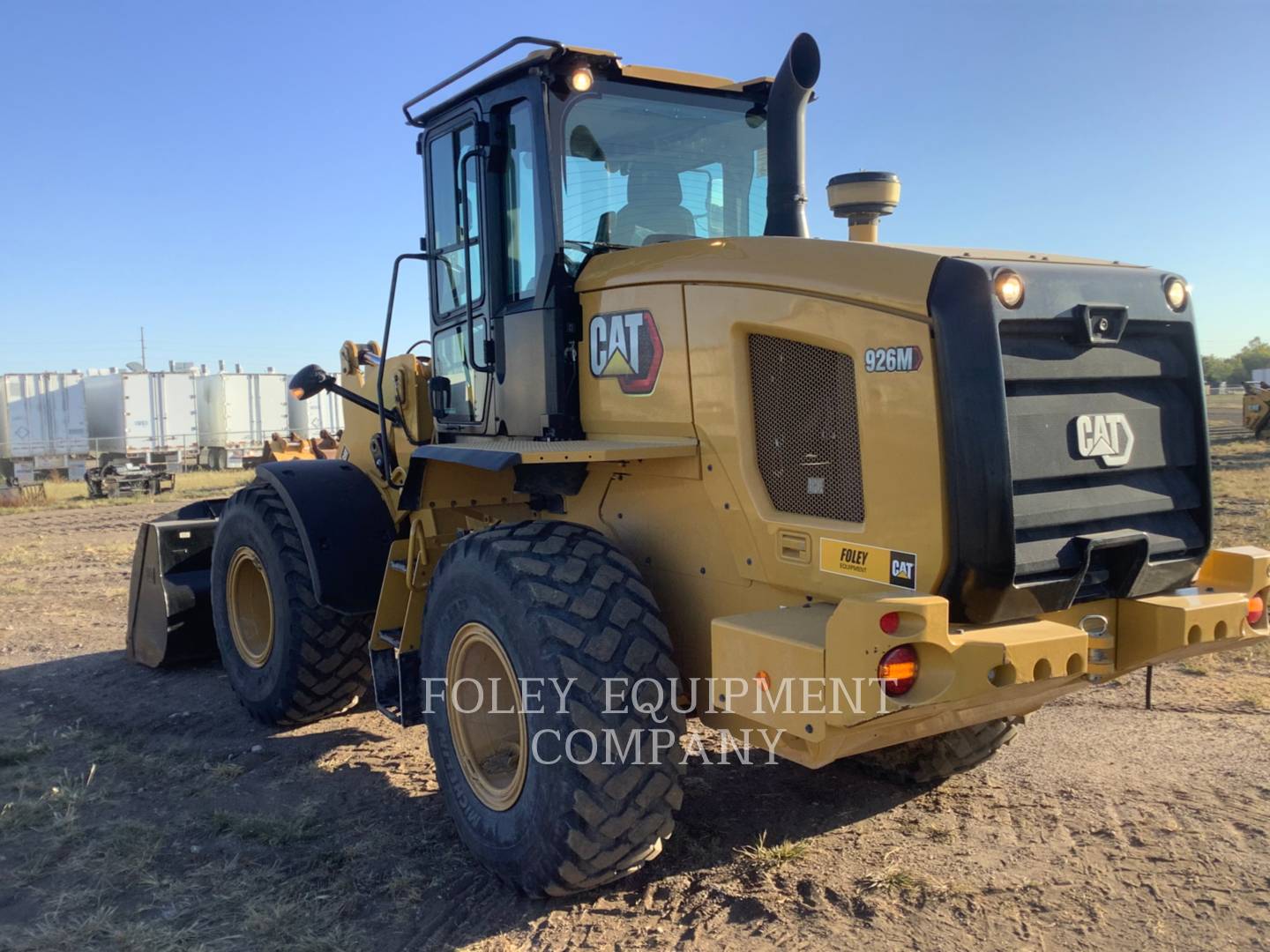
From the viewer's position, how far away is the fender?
5.20 metres

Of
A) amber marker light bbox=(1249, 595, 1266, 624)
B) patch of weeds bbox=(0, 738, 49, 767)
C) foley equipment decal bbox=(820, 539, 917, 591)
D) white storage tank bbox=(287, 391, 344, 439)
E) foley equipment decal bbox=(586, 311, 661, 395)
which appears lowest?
patch of weeds bbox=(0, 738, 49, 767)

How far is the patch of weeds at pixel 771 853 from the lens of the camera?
12.6 feet

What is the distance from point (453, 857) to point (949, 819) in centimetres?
203

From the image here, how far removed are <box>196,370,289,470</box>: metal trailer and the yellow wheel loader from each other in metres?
30.8

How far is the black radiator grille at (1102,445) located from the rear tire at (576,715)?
1.27 metres

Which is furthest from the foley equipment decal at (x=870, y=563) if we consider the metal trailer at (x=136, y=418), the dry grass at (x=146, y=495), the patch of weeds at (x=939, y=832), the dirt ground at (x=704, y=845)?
the metal trailer at (x=136, y=418)

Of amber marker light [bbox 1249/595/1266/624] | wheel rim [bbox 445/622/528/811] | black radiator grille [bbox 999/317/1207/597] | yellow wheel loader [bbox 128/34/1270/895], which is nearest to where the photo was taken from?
yellow wheel loader [bbox 128/34/1270/895]

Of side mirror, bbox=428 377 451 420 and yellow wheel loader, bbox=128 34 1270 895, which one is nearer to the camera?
yellow wheel loader, bbox=128 34 1270 895

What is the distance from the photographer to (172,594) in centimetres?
691

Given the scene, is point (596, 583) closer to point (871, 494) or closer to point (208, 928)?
point (871, 494)

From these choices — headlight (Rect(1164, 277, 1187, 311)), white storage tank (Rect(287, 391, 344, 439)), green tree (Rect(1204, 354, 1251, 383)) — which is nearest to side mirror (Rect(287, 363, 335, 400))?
headlight (Rect(1164, 277, 1187, 311))

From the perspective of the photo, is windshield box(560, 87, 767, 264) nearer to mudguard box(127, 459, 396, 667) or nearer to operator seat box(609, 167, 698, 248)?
operator seat box(609, 167, 698, 248)

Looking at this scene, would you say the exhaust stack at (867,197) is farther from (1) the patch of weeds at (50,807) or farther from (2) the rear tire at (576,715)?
(1) the patch of weeds at (50,807)

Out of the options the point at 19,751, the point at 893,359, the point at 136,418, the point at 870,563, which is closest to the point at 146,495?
the point at 136,418
